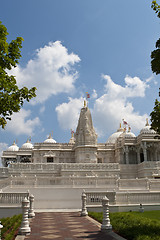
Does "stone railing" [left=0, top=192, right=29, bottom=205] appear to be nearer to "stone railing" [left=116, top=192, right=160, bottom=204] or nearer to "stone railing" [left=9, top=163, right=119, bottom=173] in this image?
"stone railing" [left=116, top=192, right=160, bottom=204]

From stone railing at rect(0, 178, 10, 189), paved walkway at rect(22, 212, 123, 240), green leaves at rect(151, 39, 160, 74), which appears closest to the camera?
paved walkway at rect(22, 212, 123, 240)

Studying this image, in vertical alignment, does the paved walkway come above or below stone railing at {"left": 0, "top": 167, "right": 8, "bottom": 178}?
below

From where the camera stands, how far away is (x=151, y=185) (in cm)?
2519

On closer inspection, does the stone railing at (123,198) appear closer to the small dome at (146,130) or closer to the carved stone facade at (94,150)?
the carved stone facade at (94,150)

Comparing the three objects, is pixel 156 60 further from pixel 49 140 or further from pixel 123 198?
pixel 49 140

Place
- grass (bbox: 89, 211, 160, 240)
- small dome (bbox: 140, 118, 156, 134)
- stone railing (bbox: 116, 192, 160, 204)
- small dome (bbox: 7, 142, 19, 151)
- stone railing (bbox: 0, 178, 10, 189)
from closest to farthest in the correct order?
grass (bbox: 89, 211, 160, 240)
stone railing (bbox: 116, 192, 160, 204)
stone railing (bbox: 0, 178, 10, 189)
small dome (bbox: 140, 118, 156, 134)
small dome (bbox: 7, 142, 19, 151)

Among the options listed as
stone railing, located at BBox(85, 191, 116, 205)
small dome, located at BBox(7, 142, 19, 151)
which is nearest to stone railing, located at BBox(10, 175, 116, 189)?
stone railing, located at BBox(85, 191, 116, 205)

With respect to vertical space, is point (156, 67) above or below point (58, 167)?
above

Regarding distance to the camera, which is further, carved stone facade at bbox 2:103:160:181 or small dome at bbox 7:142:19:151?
small dome at bbox 7:142:19:151

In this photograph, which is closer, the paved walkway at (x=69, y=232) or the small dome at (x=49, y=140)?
the paved walkway at (x=69, y=232)

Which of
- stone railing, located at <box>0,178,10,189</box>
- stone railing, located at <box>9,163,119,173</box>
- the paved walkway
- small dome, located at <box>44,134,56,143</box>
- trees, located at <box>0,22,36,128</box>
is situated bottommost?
the paved walkway

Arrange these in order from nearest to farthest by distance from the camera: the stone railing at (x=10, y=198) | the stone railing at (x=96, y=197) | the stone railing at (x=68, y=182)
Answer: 1. the stone railing at (x=10, y=198)
2. the stone railing at (x=96, y=197)
3. the stone railing at (x=68, y=182)

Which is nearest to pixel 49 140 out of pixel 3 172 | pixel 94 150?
pixel 94 150

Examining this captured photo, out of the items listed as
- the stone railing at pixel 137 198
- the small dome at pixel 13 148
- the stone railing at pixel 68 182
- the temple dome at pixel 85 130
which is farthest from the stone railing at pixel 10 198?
the small dome at pixel 13 148
